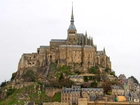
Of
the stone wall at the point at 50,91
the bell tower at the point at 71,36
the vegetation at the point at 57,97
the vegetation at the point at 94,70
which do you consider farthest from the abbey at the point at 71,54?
the vegetation at the point at 57,97

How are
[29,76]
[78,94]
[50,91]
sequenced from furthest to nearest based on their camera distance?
[29,76] < [50,91] < [78,94]

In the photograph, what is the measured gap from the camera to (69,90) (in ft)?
248

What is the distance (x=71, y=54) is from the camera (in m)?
94.1

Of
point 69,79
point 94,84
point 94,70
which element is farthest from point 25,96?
point 94,70

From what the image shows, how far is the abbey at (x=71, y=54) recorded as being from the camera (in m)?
93.9

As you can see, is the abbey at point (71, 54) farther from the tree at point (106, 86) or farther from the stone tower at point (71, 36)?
the tree at point (106, 86)

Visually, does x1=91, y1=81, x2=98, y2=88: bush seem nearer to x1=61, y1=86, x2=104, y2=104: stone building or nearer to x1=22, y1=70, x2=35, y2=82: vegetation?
x1=61, y1=86, x2=104, y2=104: stone building

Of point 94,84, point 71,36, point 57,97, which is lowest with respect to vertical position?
point 57,97

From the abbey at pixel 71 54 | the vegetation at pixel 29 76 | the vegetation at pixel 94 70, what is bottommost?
the vegetation at pixel 29 76

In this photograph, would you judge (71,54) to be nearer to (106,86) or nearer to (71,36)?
(71,36)

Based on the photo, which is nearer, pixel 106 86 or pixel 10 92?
pixel 106 86

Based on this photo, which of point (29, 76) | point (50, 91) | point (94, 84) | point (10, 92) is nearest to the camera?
point (50, 91)

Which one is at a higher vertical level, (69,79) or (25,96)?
(69,79)

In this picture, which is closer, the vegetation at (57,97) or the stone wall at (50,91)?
the vegetation at (57,97)
